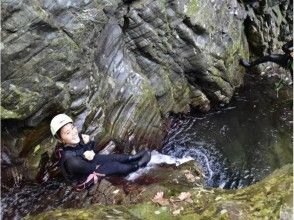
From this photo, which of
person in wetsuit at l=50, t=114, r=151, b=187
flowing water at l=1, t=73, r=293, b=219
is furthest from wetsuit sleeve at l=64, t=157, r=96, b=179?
flowing water at l=1, t=73, r=293, b=219

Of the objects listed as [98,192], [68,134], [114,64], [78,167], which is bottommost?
[98,192]

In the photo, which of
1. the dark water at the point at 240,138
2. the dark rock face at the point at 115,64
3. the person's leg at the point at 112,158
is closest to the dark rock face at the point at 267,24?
A: the dark rock face at the point at 115,64

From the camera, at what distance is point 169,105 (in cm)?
1493

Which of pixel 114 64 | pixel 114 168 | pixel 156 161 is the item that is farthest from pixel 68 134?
pixel 114 64

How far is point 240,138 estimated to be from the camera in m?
14.5

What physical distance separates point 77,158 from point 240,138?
6875mm

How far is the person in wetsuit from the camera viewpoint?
9648mm

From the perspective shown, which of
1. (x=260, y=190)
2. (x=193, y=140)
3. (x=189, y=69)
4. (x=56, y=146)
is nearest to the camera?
(x=260, y=190)

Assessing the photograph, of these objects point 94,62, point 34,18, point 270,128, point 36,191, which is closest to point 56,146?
point 36,191

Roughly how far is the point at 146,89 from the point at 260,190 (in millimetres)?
6851

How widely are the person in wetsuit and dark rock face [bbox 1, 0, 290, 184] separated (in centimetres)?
101

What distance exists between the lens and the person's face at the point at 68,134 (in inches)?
381

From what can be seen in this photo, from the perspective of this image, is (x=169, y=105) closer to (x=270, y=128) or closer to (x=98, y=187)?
(x=270, y=128)

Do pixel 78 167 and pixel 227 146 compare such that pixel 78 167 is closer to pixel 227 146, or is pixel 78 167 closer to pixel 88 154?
pixel 88 154
